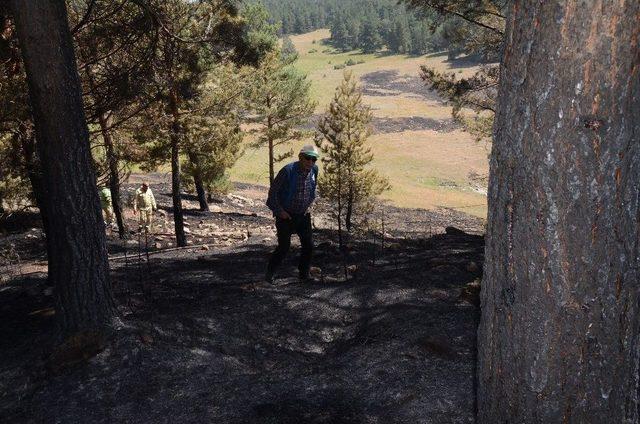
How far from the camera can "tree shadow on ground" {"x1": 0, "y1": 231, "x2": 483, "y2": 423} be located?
12.2ft

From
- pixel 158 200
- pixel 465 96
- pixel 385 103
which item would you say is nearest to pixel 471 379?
pixel 465 96

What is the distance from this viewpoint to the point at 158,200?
2164 centimetres

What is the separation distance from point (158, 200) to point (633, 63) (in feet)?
70.6

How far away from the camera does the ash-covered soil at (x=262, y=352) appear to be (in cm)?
373

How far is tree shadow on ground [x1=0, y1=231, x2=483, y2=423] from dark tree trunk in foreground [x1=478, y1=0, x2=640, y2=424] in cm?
190

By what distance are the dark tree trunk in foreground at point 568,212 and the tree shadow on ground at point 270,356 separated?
1.90 meters

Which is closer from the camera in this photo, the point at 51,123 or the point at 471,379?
the point at 471,379

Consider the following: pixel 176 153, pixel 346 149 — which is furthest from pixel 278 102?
pixel 176 153

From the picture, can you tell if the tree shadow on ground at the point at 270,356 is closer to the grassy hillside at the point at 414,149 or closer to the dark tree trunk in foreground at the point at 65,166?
the dark tree trunk in foreground at the point at 65,166

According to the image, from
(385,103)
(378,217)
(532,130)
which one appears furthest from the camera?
(385,103)

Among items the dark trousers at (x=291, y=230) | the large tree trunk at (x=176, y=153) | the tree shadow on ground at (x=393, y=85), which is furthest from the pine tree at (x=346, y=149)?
the tree shadow on ground at (x=393, y=85)

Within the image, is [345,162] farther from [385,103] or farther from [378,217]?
[385,103]

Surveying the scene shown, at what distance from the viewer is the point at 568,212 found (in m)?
1.52

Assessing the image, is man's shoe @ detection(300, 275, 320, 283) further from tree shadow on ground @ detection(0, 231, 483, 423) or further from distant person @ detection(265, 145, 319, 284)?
distant person @ detection(265, 145, 319, 284)
